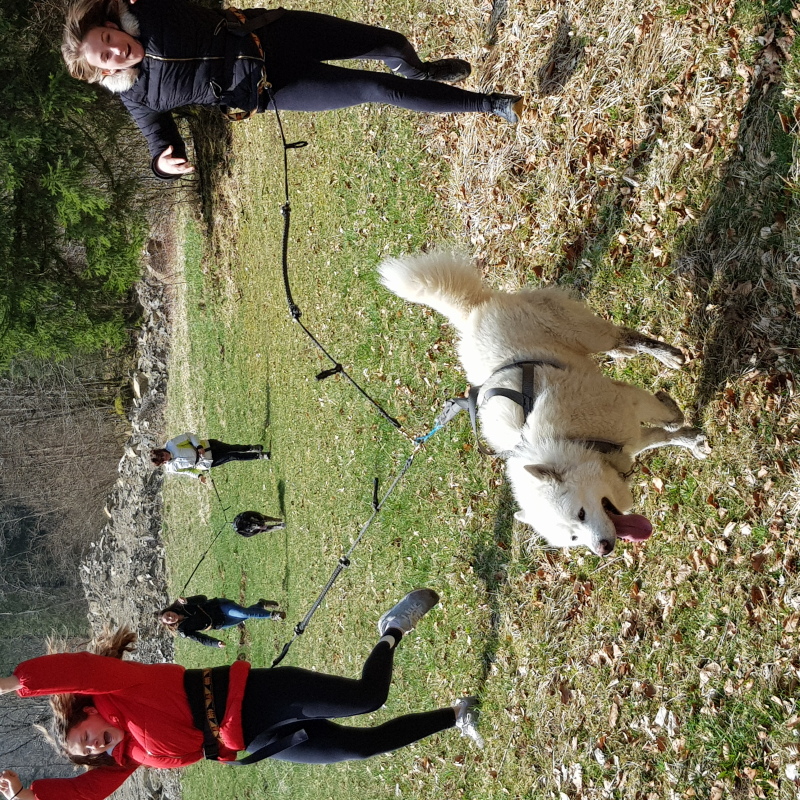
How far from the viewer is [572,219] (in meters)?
5.08

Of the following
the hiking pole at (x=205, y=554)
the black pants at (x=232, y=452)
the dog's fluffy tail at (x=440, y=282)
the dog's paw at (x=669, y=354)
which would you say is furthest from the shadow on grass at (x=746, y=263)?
the hiking pole at (x=205, y=554)

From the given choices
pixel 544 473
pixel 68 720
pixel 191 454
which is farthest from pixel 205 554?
pixel 544 473

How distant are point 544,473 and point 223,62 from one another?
10.00 ft

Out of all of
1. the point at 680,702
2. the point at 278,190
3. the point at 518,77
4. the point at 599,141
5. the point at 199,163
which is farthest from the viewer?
the point at 199,163

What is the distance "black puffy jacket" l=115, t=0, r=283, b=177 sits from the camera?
12.3 feet

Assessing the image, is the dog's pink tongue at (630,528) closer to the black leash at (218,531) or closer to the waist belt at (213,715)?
the waist belt at (213,715)

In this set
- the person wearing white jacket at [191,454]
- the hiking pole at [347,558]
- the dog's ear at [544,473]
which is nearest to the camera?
the dog's ear at [544,473]

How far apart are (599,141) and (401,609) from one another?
375 centimetres

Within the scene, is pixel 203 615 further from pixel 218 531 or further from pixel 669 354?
pixel 669 354

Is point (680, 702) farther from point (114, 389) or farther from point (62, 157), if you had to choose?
point (114, 389)

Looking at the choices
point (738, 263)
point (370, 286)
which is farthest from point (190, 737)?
point (370, 286)

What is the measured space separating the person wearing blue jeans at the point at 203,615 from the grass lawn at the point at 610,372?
0.48 m

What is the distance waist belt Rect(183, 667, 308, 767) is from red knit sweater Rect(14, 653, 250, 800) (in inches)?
1.5

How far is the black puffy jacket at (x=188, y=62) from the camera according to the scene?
3.75 metres
